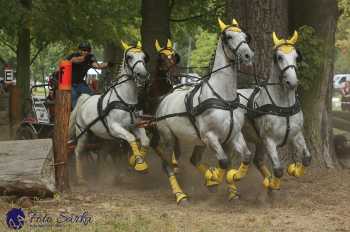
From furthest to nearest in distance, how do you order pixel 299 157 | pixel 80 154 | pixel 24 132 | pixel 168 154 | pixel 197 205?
pixel 24 132 < pixel 80 154 < pixel 168 154 < pixel 197 205 < pixel 299 157

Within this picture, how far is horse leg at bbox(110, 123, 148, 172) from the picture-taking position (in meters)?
9.74

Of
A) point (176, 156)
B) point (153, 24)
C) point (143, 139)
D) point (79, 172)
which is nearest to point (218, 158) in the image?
point (176, 156)

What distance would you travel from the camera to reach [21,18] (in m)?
18.9

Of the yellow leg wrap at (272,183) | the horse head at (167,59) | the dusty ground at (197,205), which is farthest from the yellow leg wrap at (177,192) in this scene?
the horse head at (167,59)

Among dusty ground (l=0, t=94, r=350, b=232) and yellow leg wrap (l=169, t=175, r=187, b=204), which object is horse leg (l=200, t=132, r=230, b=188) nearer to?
dusty ground (l=0, t=94, r=350, b=232)

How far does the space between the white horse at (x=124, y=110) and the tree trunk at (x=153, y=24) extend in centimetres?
371

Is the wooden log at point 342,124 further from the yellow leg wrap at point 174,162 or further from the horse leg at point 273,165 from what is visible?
the horse leg at point 273,165

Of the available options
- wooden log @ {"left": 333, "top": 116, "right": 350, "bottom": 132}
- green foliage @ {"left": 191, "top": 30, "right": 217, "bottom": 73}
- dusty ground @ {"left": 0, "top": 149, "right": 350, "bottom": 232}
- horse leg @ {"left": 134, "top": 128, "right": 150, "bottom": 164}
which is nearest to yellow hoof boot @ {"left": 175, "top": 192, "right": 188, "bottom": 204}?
dusty ground @ {"left": 0, "top": 149, "right": 350, "bottom": 232}

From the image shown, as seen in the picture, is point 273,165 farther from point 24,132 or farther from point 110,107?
point 24,132

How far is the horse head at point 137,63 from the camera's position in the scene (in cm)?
1006

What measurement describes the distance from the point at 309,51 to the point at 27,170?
17.2ft

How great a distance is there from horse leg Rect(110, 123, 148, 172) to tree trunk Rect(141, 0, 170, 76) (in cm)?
459

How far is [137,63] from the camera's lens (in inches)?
398

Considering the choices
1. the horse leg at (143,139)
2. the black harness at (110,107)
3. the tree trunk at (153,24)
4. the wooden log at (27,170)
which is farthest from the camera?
the tree trunk at (153,24)
